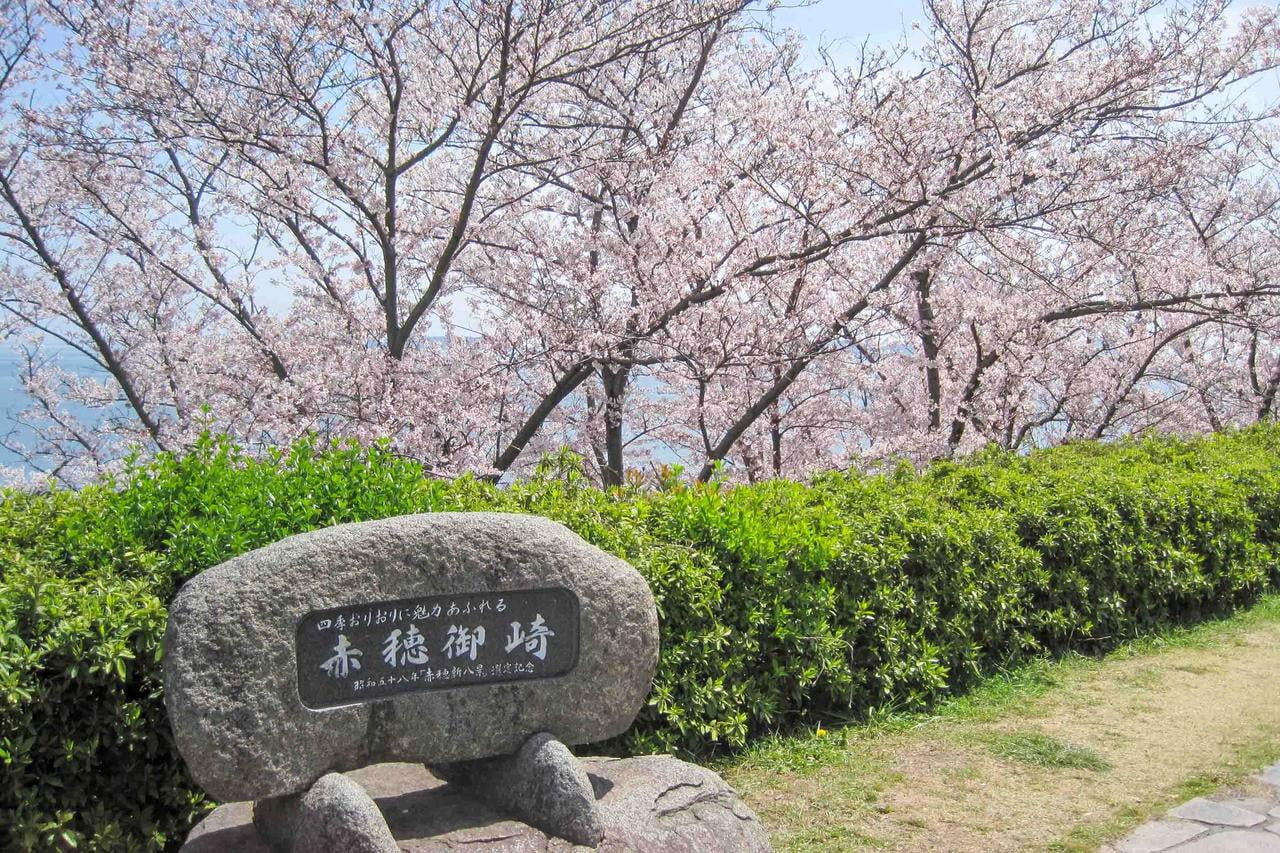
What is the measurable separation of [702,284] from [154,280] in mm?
6013

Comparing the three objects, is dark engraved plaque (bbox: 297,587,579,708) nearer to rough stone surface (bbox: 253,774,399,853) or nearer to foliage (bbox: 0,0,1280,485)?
rough stone surface (bbox: 253,774,399,853)

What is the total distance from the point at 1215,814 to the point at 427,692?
3239mm

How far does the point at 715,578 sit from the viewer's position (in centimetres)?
457

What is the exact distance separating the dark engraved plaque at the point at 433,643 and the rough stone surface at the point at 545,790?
25 centimetres

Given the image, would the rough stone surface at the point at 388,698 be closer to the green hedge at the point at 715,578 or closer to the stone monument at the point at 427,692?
the stone monument at the point at 427,692

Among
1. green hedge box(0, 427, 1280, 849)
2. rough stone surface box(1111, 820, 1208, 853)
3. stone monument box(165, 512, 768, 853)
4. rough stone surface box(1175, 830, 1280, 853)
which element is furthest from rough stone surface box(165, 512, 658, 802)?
rough stone surface box(1175, 830, 1280, 853)

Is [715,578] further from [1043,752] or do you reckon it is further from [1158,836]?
[1158,836]

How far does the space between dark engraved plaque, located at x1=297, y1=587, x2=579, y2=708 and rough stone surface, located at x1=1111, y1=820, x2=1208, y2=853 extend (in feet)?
7.52

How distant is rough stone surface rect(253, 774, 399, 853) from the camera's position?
108 inches

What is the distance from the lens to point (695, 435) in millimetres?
13969

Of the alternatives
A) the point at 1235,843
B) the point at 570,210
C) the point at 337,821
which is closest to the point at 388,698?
the point at 337,821

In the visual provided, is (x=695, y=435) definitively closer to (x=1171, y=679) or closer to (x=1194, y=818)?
(x=1171, y=679)

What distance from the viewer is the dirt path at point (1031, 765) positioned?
393cm

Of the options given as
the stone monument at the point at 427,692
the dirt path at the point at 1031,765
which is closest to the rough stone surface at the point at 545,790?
the stone monument at the point at 427,692
